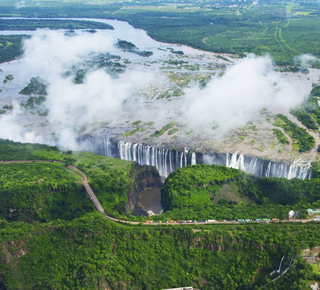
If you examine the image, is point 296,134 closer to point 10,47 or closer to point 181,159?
point 181,159

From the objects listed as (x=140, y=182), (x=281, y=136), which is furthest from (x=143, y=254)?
(x=281, y=136)

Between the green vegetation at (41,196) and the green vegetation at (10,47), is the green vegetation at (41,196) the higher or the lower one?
the lower one

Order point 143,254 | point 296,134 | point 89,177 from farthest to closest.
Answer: point 296,134
point 89,177
point 143,254

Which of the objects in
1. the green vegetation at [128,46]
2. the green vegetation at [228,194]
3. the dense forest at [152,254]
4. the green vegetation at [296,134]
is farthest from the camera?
the green vegetation at [128,46]

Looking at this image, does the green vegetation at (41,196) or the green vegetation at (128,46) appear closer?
the green vegetation at (41,196)

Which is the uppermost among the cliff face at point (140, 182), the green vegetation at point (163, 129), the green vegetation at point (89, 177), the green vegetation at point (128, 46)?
the green vegetation at point (128, 46)

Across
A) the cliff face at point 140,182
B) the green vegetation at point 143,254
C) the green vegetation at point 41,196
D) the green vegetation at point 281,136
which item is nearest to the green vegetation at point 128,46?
the green vegetation at point 281,136

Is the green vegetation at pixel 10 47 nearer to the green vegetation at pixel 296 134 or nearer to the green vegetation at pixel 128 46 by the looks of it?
the green vegetation at pixel 128 46

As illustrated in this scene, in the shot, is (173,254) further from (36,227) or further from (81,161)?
(81,161)

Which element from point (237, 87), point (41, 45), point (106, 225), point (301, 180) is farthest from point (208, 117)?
point (41, 45)
